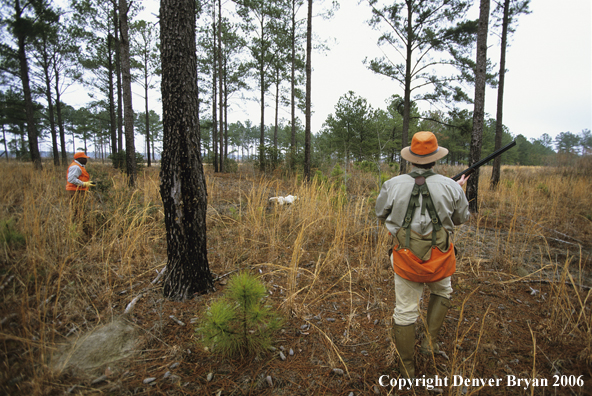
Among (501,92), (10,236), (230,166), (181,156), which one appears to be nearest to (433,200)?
(181,156)

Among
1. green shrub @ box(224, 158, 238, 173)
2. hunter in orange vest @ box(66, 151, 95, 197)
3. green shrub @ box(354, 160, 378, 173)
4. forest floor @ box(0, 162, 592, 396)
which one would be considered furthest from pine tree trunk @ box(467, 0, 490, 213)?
green shrub @ box(224, 158, 238, 173)

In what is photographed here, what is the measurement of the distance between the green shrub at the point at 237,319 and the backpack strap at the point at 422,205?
3.47 ft

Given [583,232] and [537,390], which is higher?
[583,232]

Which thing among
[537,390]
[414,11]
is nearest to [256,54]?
[414,11]

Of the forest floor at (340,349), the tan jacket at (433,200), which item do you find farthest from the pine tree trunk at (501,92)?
the tan jacket at (433,200)

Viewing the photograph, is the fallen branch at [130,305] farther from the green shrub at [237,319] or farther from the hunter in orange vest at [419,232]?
the hunter in orange vest at [419,232]

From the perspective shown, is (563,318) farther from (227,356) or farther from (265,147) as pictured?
(265,147)

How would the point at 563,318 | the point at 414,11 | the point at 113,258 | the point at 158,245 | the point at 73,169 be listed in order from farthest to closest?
the point at 414,11 → the point at 73,169 → the point at 158,245 → the point at 113,258 → the point at 563,318

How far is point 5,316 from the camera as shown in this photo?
1.39 m

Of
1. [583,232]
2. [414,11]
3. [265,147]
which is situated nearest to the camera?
[583,232]

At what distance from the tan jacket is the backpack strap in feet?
0.07

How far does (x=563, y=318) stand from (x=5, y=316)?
400 centimetres

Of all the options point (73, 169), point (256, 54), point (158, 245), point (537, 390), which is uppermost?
point (256, 54)

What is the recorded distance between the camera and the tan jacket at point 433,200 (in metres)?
1.61
